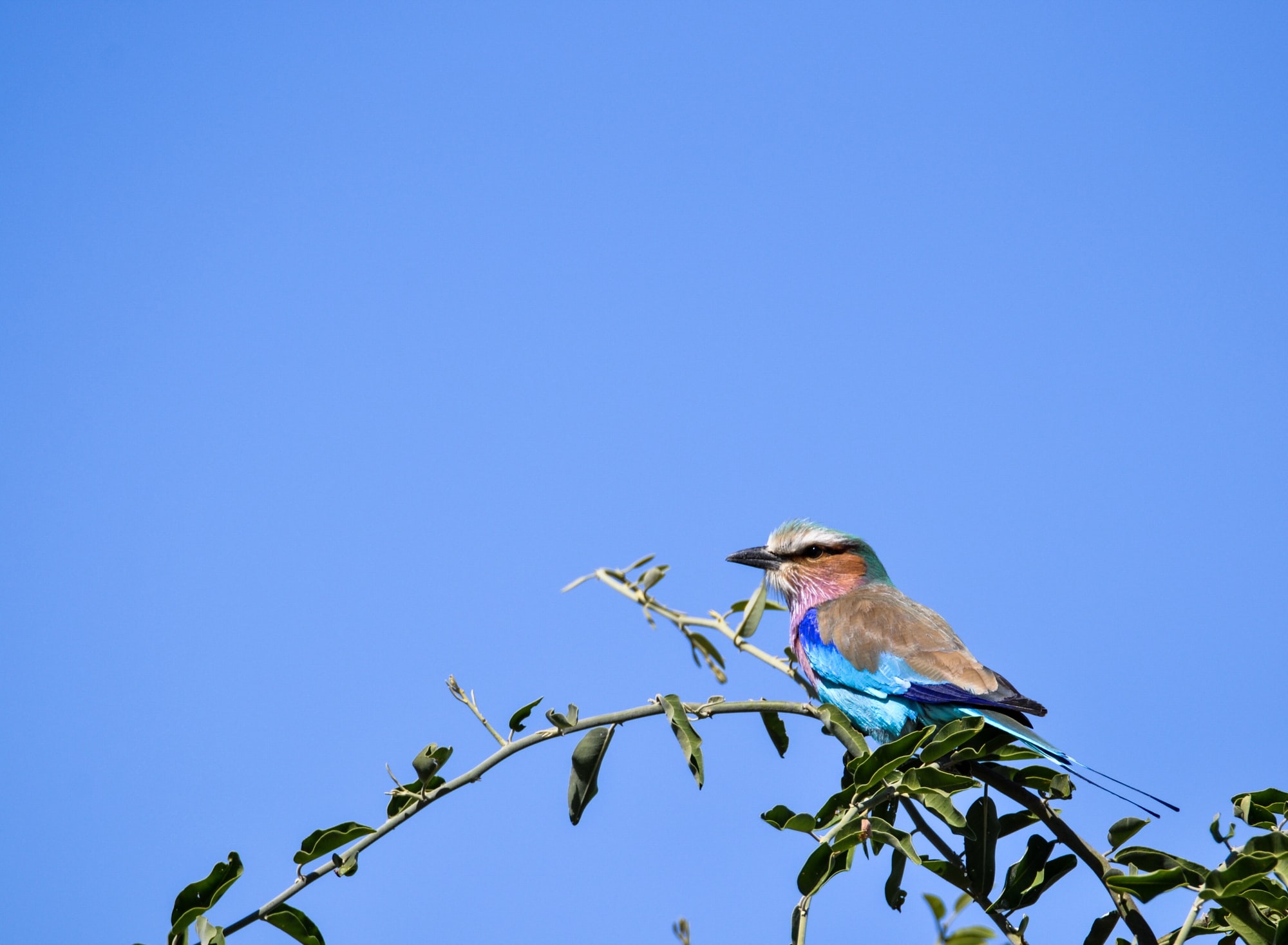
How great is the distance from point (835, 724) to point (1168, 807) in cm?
85

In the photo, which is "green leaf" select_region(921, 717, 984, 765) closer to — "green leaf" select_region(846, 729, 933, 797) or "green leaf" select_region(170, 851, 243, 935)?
"green leaf" select_region(846, 729, 933, 797)

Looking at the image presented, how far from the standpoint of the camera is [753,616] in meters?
2.68

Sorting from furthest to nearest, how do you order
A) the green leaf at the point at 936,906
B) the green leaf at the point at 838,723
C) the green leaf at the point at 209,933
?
1. the green leaf at the point at 838,723
2. the green leaf at the point at 209,933
3. the green leaf at the point at 936,906

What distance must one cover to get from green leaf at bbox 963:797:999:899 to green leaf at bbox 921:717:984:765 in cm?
16

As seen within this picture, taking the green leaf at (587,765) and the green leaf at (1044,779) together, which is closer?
the green leaf at (587,765)

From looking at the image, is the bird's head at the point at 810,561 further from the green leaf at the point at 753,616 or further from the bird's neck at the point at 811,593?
the green leaf at the point at 753,616

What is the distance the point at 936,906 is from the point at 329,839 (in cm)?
126

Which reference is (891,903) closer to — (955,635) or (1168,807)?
(1168,807)

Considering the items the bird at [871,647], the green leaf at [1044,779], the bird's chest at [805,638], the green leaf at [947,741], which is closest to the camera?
the green leaf at [947,741]

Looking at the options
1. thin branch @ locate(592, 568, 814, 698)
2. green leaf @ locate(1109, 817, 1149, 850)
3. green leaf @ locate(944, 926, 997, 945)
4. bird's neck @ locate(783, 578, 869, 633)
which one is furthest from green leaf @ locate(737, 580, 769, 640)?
bird's neck @ locate(783, 578, 869, 633)

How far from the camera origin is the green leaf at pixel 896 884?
2.59 m

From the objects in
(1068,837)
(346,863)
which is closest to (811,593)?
(1068,837)

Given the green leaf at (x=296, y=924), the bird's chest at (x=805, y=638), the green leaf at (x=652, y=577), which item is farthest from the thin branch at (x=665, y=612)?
the bird's chest at (x=805, y=638)

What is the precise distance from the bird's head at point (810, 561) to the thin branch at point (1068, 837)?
232 cm
